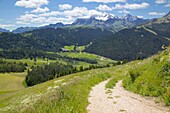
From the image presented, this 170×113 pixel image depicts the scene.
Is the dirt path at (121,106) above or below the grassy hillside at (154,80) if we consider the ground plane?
below

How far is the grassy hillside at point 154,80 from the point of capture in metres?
23.9

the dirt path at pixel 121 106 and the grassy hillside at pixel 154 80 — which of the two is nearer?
the dirt path at pixel 121 106

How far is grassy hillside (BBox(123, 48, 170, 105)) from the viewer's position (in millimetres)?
23866

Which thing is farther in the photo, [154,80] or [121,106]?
[154,80]

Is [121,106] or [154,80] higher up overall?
[154,80]

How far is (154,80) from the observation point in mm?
26281

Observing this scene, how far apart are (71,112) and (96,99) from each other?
249 inches

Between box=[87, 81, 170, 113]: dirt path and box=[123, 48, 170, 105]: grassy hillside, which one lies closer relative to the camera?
box=[87, 81, 170, 113]: dirt path

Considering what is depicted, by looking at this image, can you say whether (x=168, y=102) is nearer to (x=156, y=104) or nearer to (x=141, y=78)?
(x=156, y=104)

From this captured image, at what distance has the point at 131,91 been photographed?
2942 centimetres

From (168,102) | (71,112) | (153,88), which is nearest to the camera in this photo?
(71,112)

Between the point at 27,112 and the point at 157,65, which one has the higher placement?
the point at 157,65

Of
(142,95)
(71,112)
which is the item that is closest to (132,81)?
(142,95)

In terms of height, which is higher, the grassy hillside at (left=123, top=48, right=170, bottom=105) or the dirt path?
the grassy hillside at (left=123, top=48, right=170, bottom=105)
